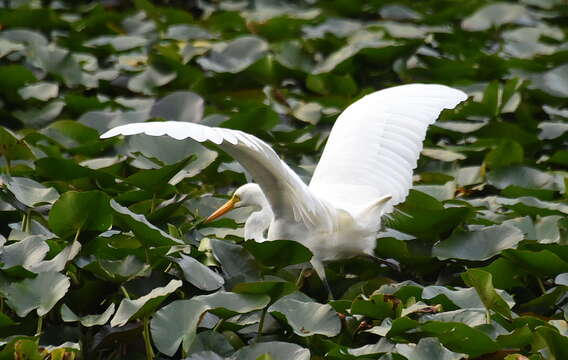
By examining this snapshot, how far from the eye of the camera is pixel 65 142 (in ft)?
13.0

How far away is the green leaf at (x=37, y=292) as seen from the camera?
2.70m

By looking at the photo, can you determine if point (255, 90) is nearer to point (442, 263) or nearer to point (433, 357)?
point (442, 263)

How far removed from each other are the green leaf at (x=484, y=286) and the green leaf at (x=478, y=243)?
1.49 feet

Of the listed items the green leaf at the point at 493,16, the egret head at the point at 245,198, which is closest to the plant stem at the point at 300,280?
the egret head at the point at 245,198

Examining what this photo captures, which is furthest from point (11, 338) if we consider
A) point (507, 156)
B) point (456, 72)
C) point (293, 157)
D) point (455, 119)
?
point (456, 72)

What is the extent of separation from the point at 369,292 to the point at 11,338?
0.94 m

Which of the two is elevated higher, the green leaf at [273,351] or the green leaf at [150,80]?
the green leaf at [273,351]

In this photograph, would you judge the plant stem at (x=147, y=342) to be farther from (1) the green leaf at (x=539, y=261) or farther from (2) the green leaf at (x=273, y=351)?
(1) the green leaf at (x=539, y=261)

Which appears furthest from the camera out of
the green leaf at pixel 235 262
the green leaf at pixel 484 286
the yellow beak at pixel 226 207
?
the yellow beak at pixel 226 207

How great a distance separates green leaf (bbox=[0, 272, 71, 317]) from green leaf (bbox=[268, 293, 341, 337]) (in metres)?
0.50

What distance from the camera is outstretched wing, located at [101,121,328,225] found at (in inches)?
101

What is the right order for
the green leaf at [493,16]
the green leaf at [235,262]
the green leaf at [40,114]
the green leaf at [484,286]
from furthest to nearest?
the green leaf at [493,16] → the green leaf at [40,114] → the green leaf at [235,262] → the green leaf at [484,286]

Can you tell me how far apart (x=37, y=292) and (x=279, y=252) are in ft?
2.00

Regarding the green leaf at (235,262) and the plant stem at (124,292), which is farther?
the green leaf at (235,262)
